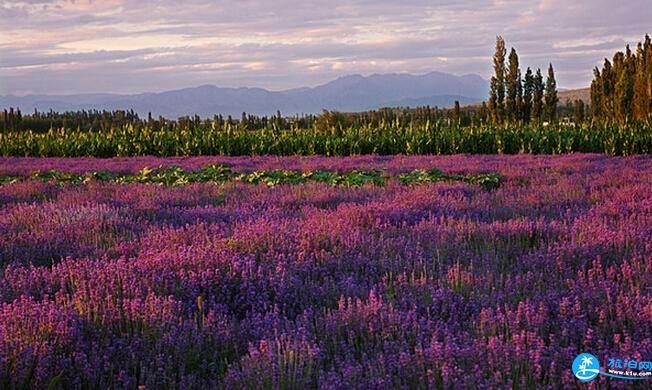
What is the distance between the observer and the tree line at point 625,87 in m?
32.8

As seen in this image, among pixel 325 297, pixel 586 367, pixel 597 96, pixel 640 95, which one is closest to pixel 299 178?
pixel 325 297

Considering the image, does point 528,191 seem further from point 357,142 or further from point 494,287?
point 357,142

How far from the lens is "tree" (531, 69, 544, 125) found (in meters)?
38.3

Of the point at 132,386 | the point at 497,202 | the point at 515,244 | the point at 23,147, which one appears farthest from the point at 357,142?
the point at 132,386

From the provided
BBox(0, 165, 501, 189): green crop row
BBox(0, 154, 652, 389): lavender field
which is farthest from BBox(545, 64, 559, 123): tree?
BBox(0, 154, 652, 389): lavender field

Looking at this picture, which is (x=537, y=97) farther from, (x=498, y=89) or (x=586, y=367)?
(x=586, y=367)

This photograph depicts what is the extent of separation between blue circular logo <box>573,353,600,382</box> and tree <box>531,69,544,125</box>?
36513mm

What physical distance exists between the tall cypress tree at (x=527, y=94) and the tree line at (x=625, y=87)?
13.2 feet

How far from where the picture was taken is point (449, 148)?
88.0 ft

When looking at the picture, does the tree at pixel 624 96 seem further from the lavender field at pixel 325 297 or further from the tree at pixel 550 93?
the lavender field at pixel 325 297

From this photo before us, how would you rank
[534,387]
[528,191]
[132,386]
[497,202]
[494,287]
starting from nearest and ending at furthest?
[534,387]
[132,386]
[494,287]
[497,202]
[528,191]

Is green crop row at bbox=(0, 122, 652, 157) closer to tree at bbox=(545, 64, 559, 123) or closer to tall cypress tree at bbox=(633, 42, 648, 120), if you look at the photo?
tall cypress tree at bbox=(633, 42, 648, 120)

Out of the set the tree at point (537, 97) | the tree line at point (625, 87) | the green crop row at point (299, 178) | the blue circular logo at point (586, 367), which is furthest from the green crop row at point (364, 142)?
the blue circular logo at point (586, 367)

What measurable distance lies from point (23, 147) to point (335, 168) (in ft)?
63.3
